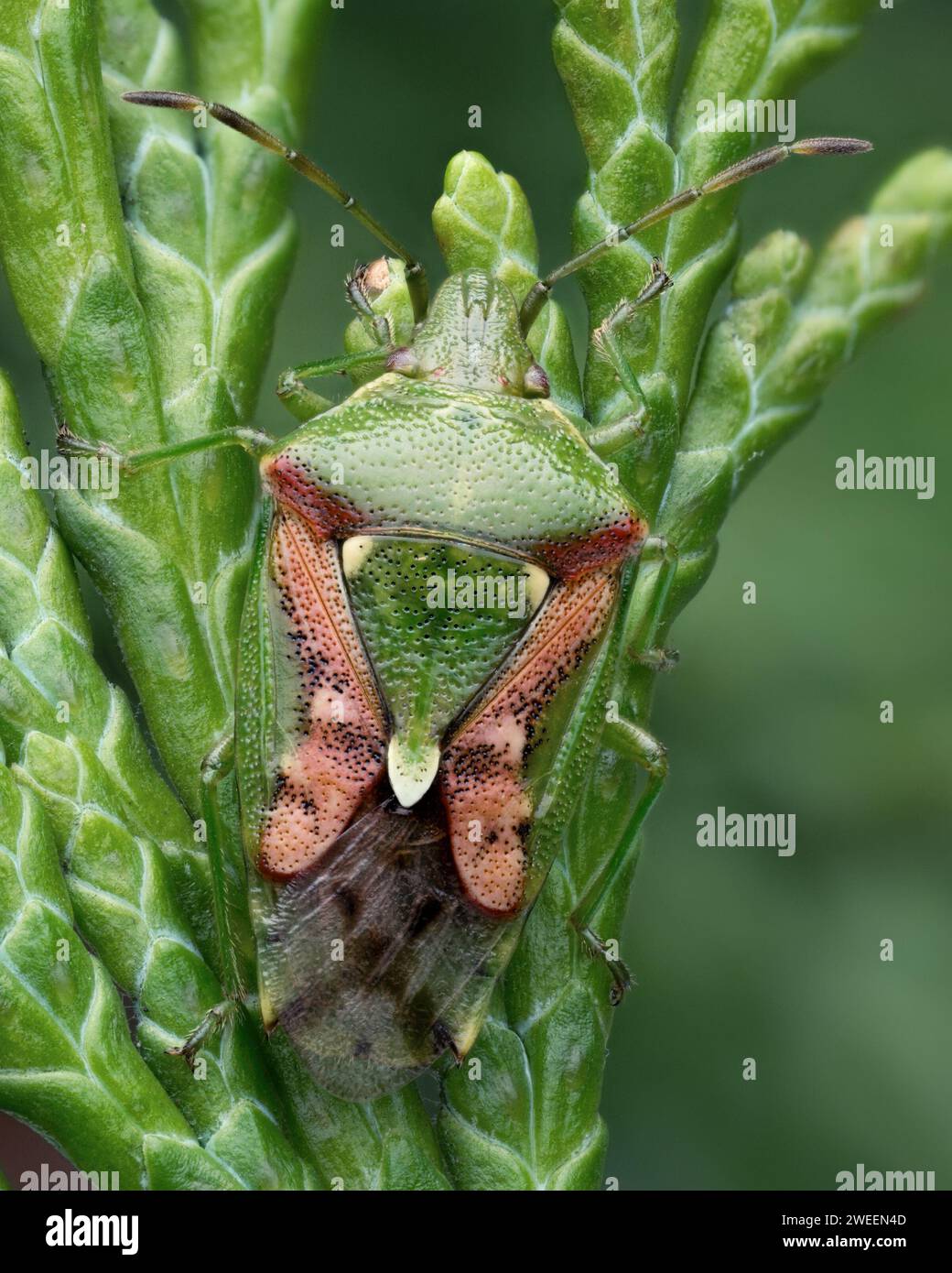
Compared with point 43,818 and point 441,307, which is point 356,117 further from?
point 43,818

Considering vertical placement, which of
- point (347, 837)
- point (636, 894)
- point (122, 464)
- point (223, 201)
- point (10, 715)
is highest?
point (223, 201)

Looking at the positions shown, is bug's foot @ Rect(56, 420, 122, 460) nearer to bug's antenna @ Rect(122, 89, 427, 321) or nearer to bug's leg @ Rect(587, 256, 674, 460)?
bug's antenna @ Rect(122, 89, 427, 321)

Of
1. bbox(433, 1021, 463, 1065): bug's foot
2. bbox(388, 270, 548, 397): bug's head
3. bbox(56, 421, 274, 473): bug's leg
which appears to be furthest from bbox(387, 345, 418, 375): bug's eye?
bbox(433, 1021, 463, 1065): bug's foot

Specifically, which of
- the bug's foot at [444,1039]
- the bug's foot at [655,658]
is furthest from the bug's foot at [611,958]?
the bug's foot at [655,658]

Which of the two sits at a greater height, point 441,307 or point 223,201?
point 223,201

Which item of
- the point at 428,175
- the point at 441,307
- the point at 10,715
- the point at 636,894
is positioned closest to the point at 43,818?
the point at 10,715
